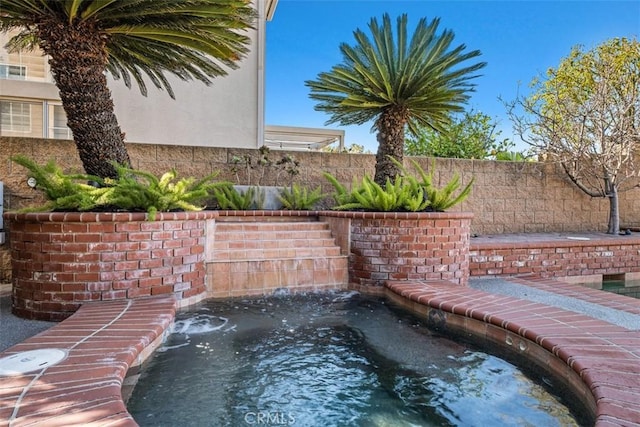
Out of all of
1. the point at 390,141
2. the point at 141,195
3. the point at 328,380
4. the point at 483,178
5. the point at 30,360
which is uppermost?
the point at 390,141

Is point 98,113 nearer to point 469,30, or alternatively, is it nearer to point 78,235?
point 78,235

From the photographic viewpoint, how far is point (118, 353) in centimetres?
219

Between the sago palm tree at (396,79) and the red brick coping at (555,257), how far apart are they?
193 centimetres

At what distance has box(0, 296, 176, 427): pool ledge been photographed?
62.0 inches

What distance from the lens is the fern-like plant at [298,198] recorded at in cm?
629

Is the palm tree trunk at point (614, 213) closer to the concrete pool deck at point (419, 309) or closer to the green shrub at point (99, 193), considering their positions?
the concrete pool deck at point (419, 309)

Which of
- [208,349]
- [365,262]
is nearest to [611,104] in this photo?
[365,262]

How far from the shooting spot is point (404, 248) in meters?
4.57

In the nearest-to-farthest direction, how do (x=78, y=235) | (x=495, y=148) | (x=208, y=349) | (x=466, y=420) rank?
1. (x=466, y=420)
2. (x=208, y=349)
3. (x=78, y=235)
4. (x=495, y=148)

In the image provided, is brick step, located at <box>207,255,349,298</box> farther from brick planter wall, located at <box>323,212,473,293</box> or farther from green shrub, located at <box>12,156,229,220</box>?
green shrub, located at <box>12,156,229,220</box>

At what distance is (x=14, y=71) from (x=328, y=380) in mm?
10275

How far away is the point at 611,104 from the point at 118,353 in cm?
936

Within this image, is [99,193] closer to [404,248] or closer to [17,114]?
[404,248]

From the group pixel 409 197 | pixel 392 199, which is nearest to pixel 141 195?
pixel 392 199
